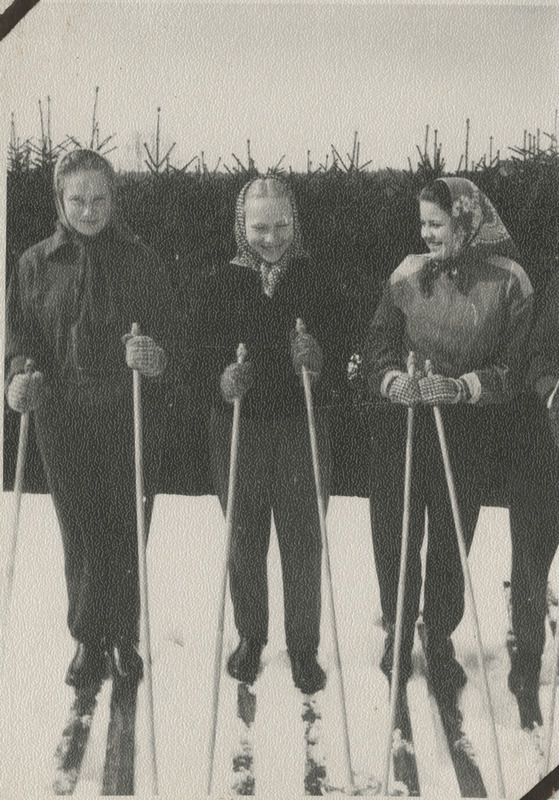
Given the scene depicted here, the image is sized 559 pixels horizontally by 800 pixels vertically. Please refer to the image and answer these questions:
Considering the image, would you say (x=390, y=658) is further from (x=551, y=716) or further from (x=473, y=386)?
(x=473, y=386)

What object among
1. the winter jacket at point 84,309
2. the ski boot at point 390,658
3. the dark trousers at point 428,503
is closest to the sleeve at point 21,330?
the winter jacket at point 84,309

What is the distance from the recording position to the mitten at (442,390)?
1.30 m

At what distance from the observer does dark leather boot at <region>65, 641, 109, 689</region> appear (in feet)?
4.17

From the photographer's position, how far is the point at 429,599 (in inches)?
51.0

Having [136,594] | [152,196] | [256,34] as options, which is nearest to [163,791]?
[136,594]

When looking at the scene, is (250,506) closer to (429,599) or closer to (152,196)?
(429,599)

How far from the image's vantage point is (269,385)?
1300 millimetres

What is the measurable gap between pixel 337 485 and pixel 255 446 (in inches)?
4.5

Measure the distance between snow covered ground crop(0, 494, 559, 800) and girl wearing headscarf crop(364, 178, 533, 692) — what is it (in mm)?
34

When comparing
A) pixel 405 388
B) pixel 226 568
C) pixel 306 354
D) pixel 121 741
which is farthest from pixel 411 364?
pixel 121 741

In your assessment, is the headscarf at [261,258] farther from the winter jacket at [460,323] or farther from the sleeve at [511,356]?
the sleeve at [511,356]

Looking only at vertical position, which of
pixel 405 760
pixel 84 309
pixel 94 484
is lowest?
pixel 405 760

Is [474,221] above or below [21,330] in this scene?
above

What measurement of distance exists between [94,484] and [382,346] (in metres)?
0.40
